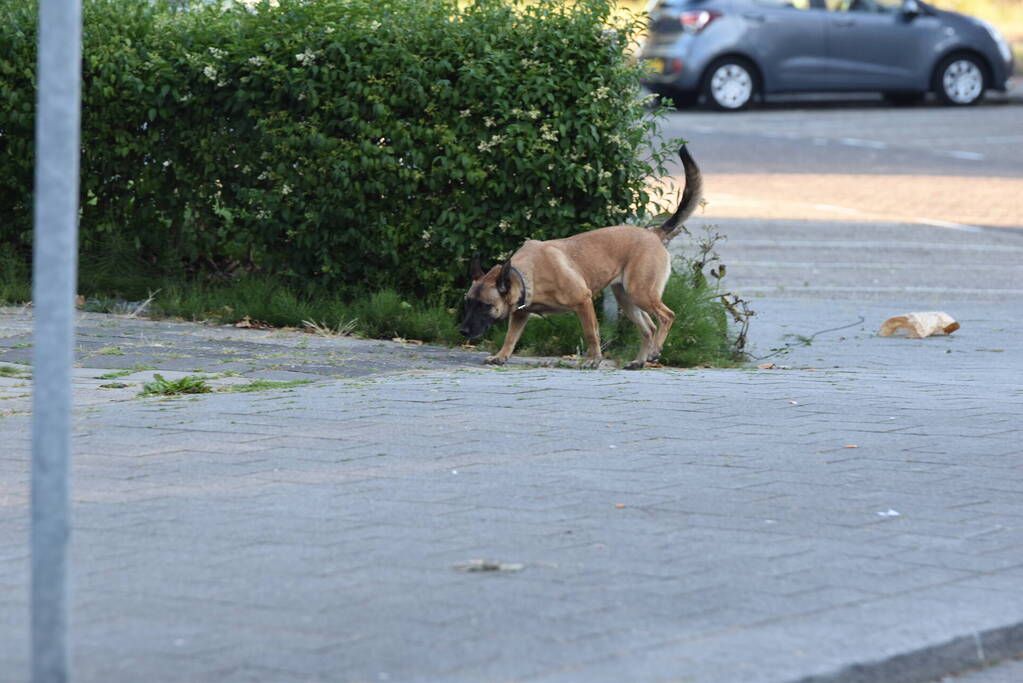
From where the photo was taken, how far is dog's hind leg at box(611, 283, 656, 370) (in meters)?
10.4

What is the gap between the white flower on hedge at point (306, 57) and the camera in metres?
10.5

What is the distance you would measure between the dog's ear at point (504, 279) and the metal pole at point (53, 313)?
6.13 meters

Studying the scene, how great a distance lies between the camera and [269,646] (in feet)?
13.9

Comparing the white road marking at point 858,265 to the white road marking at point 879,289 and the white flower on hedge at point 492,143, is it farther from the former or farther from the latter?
the white flower on hedge at point 492,143

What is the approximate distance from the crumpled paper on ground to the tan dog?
256cm

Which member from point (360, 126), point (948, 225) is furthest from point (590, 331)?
point (948, 225)

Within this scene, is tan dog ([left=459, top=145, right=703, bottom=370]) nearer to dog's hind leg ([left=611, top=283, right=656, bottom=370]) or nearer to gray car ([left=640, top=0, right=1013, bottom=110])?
dog's hind leg ([left=611, top=283, right=656, bottom=370])

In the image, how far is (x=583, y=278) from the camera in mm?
9898

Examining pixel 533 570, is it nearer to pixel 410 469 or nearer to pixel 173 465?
pixel 410 469

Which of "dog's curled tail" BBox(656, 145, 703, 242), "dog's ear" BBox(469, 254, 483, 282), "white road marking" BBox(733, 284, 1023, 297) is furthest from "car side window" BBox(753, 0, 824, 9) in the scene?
"dog's ear" BBox(469, 254, 483, 282)

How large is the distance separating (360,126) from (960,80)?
20517 millimetres

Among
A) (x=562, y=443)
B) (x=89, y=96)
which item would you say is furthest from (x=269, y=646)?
(x=89, y=96)

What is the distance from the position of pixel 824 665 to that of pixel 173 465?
10.6 ft

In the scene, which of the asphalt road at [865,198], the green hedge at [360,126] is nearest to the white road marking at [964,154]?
the asphalt road at [865,198]
